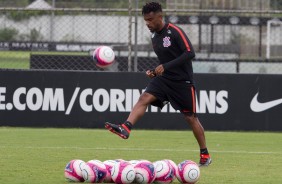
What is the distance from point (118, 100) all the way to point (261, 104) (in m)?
2.70

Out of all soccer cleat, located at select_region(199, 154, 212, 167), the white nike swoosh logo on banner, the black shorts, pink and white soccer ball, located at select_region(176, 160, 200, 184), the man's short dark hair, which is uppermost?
the man's short dark hair

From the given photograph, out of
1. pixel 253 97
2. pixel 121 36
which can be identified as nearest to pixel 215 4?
pixel 121 36

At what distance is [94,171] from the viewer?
8.86 m

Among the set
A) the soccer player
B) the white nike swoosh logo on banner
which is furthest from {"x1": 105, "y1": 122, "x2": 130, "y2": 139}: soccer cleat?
the white nike swoosh logo on banner

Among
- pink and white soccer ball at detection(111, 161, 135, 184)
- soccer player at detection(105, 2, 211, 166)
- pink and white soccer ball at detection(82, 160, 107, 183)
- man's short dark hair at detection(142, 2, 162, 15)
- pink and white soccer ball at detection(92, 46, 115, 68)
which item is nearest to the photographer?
pink and white soccer ball at detection(111, 161, 135, 184)

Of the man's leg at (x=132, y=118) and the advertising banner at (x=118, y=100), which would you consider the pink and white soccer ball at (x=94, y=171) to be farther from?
the advertising banner at (x=118, y=100)

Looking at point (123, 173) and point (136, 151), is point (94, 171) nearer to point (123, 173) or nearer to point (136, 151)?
point (123, 173)

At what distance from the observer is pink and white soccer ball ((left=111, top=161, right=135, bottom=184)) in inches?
342

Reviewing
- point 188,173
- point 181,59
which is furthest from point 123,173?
point 181,59

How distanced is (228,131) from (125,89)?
2122 mm

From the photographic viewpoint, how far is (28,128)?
16.1 m

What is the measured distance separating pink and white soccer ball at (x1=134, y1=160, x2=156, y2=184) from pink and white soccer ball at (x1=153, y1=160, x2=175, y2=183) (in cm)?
10

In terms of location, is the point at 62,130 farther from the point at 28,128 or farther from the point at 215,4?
the point at 215,4

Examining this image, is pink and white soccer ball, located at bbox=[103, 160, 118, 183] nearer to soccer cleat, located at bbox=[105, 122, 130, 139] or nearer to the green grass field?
the green grass field
